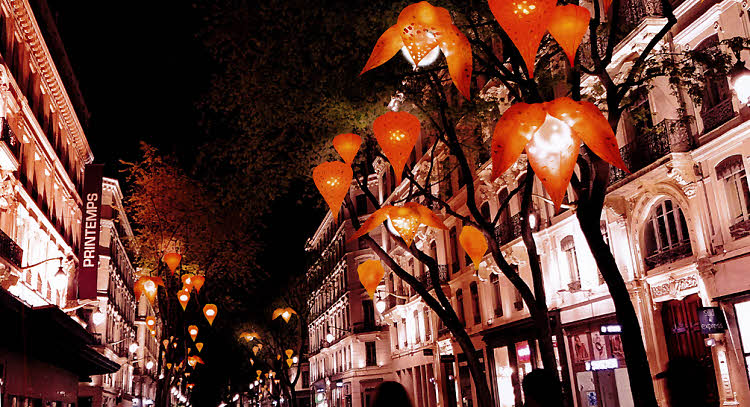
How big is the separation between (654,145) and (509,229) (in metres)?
9.99

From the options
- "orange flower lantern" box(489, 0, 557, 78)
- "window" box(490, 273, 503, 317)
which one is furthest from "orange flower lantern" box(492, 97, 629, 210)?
"window" box(490, 273, 503, 317)

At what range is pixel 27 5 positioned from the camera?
2438 cm

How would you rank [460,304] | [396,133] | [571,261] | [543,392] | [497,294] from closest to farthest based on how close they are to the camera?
[543,392] → [396,133] → [571,261] → [497,294] → [460,304]

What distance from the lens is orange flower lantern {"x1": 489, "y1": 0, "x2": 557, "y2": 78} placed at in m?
6.52

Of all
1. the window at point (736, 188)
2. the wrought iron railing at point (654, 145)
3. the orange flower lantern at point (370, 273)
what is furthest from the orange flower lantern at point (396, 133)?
the window at point (736, 188)

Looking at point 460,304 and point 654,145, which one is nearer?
point 654,145

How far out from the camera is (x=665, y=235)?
19.2m

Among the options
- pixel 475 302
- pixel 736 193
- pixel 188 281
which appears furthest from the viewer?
pixel 475 302

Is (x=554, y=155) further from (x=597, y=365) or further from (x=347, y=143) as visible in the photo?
(x=597, y=365)

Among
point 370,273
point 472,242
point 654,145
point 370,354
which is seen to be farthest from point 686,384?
point 370,354

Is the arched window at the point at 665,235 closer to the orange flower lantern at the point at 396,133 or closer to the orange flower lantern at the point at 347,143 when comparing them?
the orange flower lantern at the point at 347,143

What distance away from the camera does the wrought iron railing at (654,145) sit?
17.9 metres

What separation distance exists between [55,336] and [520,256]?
17.4 meters

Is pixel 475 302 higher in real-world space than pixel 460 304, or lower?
lower
